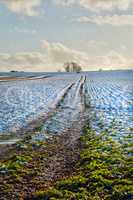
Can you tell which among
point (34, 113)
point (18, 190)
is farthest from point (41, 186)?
point (34, 113)

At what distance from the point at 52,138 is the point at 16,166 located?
19.0ft

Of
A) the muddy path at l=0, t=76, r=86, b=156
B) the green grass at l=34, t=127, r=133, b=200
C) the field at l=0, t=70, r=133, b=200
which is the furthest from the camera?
the muddy path at l=0, t=76, r=86, b=156

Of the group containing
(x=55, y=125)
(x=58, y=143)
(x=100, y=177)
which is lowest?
(x=55, y=125)

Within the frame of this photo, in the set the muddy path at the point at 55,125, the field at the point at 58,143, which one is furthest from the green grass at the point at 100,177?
the muddy path at the point at 55,125

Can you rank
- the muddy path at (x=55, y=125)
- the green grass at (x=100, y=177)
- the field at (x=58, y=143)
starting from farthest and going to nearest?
the muddy path at (x=55, y=125), the field at (x=58, y=143), the green grass at (x=100, y=177)

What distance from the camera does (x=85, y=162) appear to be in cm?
1456

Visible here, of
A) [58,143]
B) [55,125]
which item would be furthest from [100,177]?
[55,125]

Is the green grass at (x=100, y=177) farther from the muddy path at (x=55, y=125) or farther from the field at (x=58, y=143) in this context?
the muddy path at (x=55, y=125)

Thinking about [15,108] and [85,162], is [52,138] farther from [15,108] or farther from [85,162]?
[15,108]

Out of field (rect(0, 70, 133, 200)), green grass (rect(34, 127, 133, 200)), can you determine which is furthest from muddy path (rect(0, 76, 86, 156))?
green grass (rect(34, 127, 133, 200))

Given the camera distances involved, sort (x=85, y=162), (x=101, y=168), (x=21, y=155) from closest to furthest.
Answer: (x=101, y=168) < (x=85, y=162) < (x=21, y=155)

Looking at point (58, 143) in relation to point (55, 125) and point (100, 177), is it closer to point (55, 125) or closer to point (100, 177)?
point (55, 125)

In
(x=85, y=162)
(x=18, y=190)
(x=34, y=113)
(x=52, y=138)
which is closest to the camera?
(x=18, y=190)

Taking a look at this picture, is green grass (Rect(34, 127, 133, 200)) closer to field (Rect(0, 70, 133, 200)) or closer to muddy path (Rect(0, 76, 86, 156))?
field (Rect(0, 70, 133, 200))
